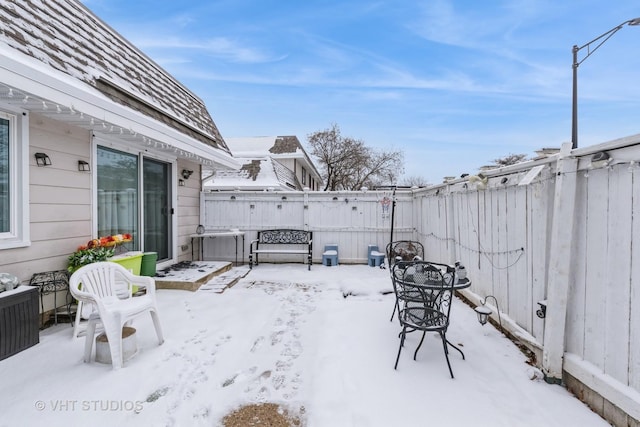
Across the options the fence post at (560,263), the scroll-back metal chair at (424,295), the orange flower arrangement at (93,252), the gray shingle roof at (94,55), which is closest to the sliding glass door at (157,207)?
the gray shingle roof at (94,55)

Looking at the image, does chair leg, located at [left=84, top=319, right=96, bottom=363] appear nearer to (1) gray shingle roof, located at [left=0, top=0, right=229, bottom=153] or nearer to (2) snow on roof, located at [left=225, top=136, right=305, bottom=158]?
(1) gray shingle roof, located at [left=0, top=0, right=229, bottom=153]

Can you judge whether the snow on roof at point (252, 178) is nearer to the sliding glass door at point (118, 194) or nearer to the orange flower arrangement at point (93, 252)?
the sliding glass door at point (118, 194)

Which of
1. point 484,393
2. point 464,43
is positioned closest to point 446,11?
point 464,43

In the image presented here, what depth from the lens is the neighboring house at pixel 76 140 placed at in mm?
2777

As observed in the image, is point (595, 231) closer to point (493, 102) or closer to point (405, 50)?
point (405, 50)

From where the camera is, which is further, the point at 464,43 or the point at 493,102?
the point at 493,102

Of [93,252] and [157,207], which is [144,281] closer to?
[93,252]

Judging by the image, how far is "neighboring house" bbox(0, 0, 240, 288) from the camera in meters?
2.78

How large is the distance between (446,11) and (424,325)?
667 cm

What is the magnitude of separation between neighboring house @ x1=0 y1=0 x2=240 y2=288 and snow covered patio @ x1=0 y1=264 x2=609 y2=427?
3.84 feet

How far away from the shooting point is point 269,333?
10.2 ft

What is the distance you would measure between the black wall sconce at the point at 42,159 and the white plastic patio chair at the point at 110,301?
132 cm

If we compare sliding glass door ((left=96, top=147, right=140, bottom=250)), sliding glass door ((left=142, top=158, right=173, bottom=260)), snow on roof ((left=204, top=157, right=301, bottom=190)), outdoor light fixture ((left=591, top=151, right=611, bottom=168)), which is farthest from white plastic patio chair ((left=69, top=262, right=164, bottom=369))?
snow on roof ((left=204, top=157, right=301, bottom=190))

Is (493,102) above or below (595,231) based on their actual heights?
above
